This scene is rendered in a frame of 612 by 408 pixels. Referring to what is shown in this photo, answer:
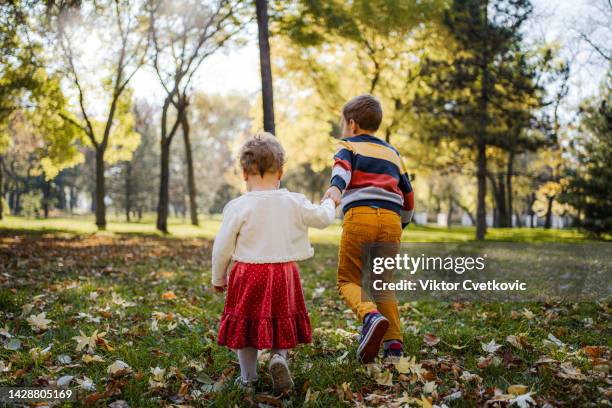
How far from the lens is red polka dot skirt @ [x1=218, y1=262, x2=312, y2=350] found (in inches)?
117

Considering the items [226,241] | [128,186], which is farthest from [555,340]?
[128,186]

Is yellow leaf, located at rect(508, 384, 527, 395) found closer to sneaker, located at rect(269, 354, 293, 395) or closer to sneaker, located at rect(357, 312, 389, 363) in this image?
sneaker, located at rect(357, 312, 389, 363)


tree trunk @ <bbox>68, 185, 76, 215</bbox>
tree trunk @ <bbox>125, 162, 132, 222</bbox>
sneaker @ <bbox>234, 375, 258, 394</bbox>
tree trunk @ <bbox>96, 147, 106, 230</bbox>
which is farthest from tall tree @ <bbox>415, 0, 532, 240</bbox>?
tree trunk @ <bbox>68, 185, 76, 215</bbox>

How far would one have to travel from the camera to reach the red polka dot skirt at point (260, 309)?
298cm

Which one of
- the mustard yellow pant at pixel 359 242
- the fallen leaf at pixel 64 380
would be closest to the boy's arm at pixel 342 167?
the mustard yellow pant at pixel 359 242

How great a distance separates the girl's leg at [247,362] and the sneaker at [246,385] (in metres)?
0.02

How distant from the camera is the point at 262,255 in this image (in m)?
3.02

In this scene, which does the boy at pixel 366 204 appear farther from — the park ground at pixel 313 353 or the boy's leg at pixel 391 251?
the park ground at pixel 313 353

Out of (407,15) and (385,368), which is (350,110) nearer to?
(385,368)

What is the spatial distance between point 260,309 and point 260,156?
0.95 meters

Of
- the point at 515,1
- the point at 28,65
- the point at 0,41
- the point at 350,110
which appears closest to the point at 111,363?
the point at 350,110

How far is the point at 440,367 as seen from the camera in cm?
337

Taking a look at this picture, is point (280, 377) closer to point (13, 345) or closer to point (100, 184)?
point (13, 345)

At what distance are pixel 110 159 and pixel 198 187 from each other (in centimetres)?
2753
